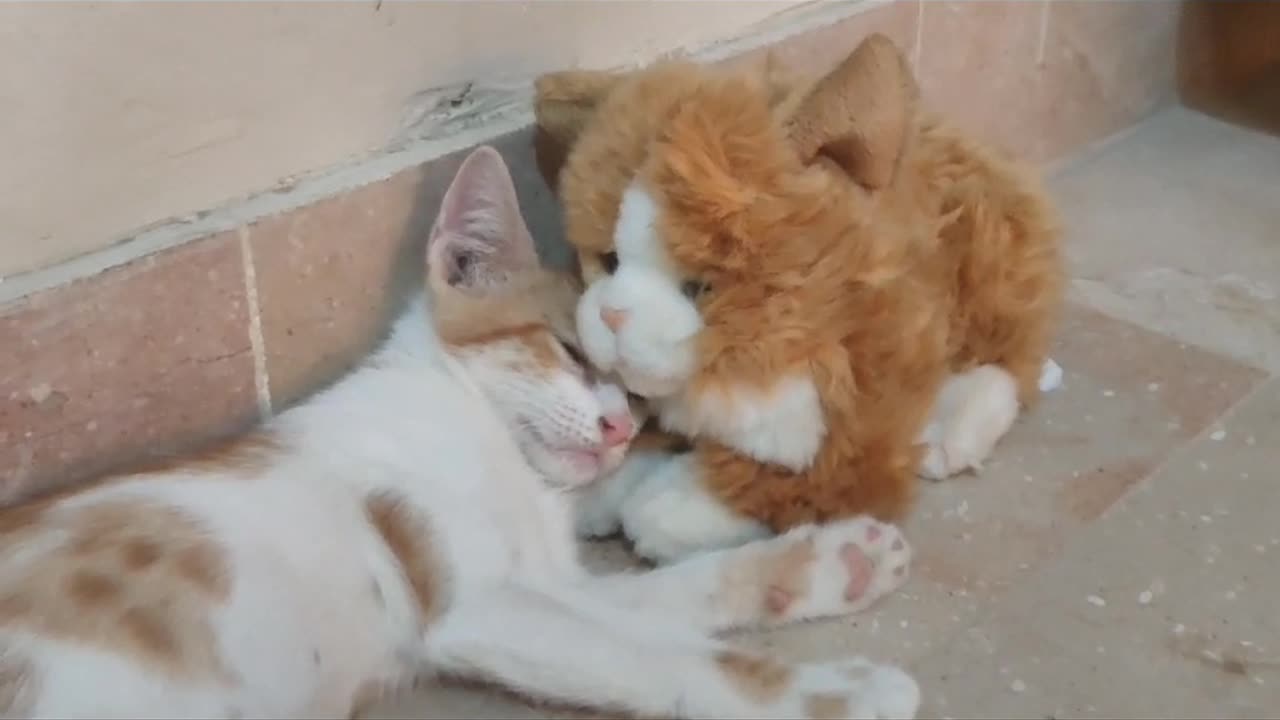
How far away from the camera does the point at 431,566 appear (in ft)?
3.68

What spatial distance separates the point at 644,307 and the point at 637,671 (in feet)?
0.88

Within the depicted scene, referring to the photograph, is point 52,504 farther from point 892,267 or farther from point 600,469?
point 892,267

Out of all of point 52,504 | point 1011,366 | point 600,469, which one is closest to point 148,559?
point 52,504

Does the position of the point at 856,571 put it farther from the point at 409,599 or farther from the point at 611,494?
the point at 409,599

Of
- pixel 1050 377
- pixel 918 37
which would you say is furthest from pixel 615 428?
pixel 918 37

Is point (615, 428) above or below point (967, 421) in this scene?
above

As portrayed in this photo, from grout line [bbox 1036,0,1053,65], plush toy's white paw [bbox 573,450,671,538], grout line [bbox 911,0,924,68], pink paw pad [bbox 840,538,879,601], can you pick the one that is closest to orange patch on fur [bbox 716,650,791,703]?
pink paw pad [bbox 840,538,879,601]

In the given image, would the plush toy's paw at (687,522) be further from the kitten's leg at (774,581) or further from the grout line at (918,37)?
the grout line at (918,37)

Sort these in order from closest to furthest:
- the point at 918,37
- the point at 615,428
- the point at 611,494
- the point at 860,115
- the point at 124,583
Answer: the point at 124,583 < the point at 860,115 < the point at 615,428 < the point at 611,494 < the point at 918,37

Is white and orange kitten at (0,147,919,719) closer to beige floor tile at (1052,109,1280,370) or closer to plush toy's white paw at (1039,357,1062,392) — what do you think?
plush toy's white paw at (1039,357,1062,392)

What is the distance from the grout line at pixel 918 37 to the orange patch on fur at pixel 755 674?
35.2 inches

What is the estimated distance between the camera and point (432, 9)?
129 centimetres

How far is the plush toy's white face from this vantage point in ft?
3.68

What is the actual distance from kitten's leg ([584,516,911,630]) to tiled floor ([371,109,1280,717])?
22 millimetres
